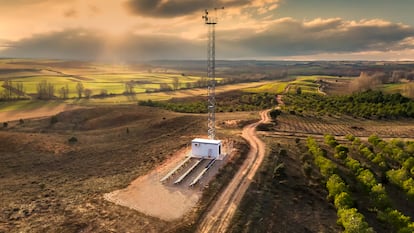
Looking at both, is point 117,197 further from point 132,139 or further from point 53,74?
point 53,74

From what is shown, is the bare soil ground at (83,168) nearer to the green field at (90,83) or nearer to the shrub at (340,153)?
the shrub at (340,153)

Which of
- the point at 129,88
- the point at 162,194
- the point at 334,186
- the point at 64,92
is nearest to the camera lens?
the point at 162,194

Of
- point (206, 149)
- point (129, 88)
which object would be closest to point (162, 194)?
point (206, 149)

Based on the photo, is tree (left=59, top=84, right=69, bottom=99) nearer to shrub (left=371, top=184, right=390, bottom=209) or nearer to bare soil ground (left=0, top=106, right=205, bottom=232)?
bare soil ground (left=0, top=106, right=205, bottom=232)

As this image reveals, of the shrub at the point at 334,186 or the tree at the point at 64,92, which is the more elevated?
the tree at the point at 64,92

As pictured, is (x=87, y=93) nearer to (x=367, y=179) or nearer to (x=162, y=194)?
(x=162, y=194)

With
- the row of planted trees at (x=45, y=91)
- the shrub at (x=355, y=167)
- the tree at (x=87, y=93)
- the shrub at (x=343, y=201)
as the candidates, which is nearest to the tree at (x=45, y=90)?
the row of planted trees at (x=45, y=91)

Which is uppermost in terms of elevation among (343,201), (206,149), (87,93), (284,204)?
(87,93)
